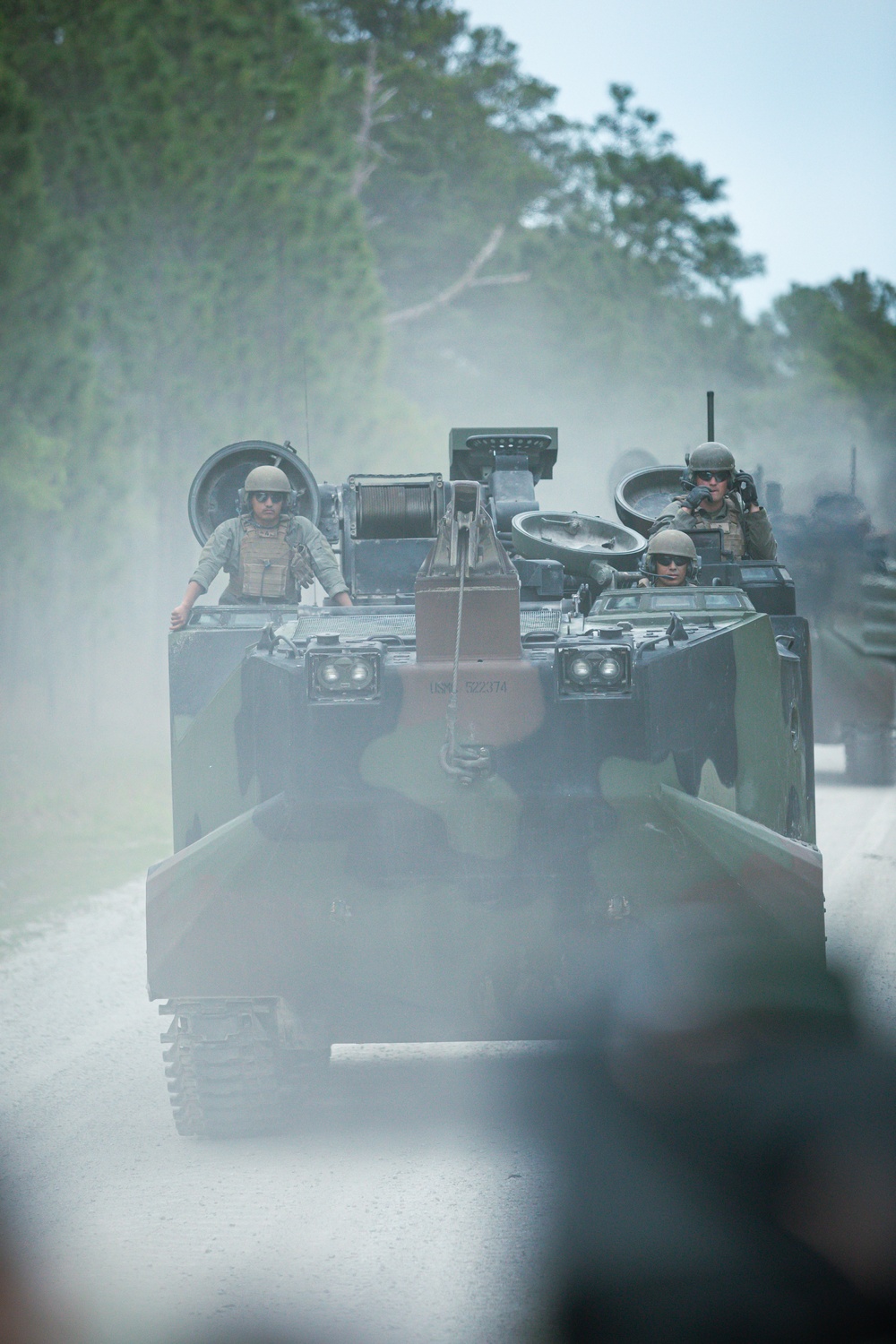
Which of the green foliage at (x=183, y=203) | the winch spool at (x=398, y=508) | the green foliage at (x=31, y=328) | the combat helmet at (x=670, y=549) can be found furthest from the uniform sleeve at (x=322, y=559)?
the green foliage at (x=183, y=203)

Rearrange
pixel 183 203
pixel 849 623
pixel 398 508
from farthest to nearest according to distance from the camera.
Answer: pixel 183 203, pixel 849 623, pixel 398 508

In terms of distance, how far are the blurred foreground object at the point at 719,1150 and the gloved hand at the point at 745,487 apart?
10.2 feet

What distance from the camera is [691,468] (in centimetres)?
1047

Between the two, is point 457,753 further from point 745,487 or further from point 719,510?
point 745,487

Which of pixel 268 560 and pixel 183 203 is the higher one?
pixel 183 203

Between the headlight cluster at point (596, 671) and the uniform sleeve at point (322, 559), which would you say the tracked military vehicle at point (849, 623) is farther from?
Result: the headlight cluster at point (596, 671)

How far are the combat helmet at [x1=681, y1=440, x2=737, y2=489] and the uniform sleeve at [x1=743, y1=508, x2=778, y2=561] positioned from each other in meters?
0.24

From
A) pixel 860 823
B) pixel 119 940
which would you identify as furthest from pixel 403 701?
pixel 860 823

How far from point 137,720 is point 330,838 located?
77.1 feet

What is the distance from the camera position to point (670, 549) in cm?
938

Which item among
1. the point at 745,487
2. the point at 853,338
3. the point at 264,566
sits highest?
the point at 853,338

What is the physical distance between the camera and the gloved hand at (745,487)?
1050 centimetres

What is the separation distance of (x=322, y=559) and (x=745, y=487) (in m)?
2.48

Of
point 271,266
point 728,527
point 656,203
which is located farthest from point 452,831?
point 656,203
